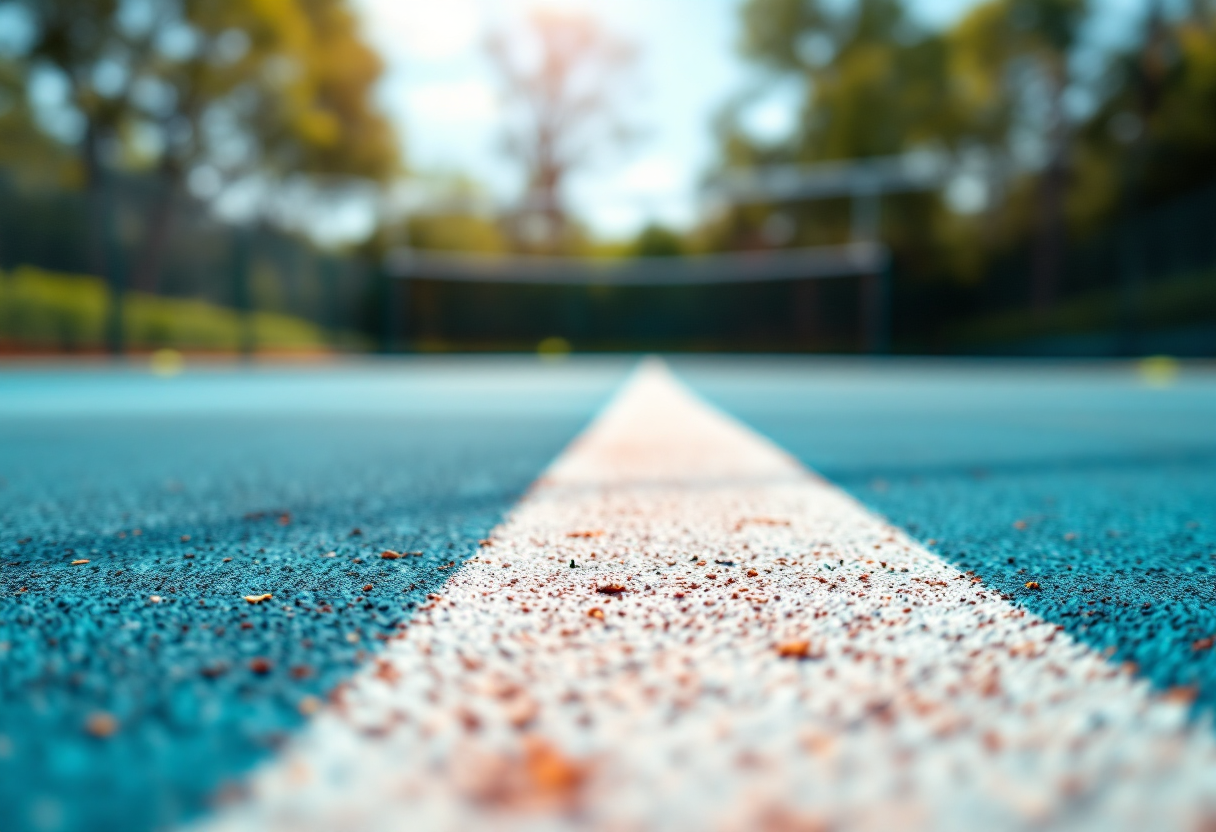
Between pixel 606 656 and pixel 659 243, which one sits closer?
pixel 606 656

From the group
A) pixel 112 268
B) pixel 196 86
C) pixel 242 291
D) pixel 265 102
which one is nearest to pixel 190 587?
pixel 112 268

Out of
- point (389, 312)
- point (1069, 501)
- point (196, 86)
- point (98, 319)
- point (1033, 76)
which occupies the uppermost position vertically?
point (1033, 76)

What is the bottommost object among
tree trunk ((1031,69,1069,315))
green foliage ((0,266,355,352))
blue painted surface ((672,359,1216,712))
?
blue painted surface ((672,359,1216,712))

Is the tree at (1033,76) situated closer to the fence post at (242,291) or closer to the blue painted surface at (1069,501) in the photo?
the fence post at (242,291)

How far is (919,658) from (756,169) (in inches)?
1064

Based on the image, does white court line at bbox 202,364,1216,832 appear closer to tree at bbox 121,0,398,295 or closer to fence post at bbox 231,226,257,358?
tree at bbox 121,0,398,295

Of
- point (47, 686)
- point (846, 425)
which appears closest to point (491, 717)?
point (47, 686)

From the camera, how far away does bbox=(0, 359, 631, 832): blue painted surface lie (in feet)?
2.04

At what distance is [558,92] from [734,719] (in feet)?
91.7

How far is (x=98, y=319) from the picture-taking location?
40.8ft

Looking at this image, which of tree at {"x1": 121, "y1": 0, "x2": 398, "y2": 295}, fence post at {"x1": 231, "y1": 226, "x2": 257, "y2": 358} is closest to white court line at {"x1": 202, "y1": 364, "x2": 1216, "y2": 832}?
tree at {"x1": 121, "y1": 0, "x2": 398, "y2": 295}

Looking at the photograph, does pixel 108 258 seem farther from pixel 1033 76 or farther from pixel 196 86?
pixel 1033 76

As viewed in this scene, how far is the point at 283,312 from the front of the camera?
17047mm

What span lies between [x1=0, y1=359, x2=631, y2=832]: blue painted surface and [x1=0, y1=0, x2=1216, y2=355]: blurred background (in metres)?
10.6
